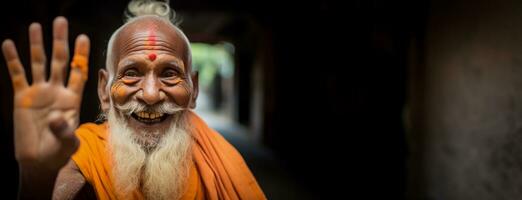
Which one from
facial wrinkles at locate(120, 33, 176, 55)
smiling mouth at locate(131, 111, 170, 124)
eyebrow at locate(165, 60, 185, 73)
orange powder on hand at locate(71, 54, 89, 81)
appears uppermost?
facial wrinkles at locate(120, 33, 176, 55)

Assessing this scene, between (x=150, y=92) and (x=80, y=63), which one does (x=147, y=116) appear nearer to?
(x=150, y=92)

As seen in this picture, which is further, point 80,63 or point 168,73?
point 168,73

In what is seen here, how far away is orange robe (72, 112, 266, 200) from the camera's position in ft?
5.17

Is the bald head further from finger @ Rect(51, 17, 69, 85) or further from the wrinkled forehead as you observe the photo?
finger @ Rect(51, 17, 69, 85)

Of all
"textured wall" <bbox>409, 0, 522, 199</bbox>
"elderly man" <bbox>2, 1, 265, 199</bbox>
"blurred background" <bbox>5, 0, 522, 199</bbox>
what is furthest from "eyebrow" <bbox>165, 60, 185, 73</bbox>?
"textured wall" <bbox>409, 0, 522, 199</bbox>

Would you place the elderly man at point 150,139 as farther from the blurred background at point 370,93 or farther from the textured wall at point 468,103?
the textured wall at point 468,103

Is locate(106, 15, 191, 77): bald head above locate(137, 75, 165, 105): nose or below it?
above

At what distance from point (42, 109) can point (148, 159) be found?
535mm

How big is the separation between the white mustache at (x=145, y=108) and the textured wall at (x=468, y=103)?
2.10m

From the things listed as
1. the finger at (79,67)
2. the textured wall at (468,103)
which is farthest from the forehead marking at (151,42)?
the textured wall at (468,103)

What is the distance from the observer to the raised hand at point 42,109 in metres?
1.20

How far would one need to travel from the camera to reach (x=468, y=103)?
3041 mm

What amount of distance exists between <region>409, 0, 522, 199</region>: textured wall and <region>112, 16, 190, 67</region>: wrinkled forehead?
6.66ft

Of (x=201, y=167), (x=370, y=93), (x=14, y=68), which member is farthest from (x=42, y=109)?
(x=370, y=93)
